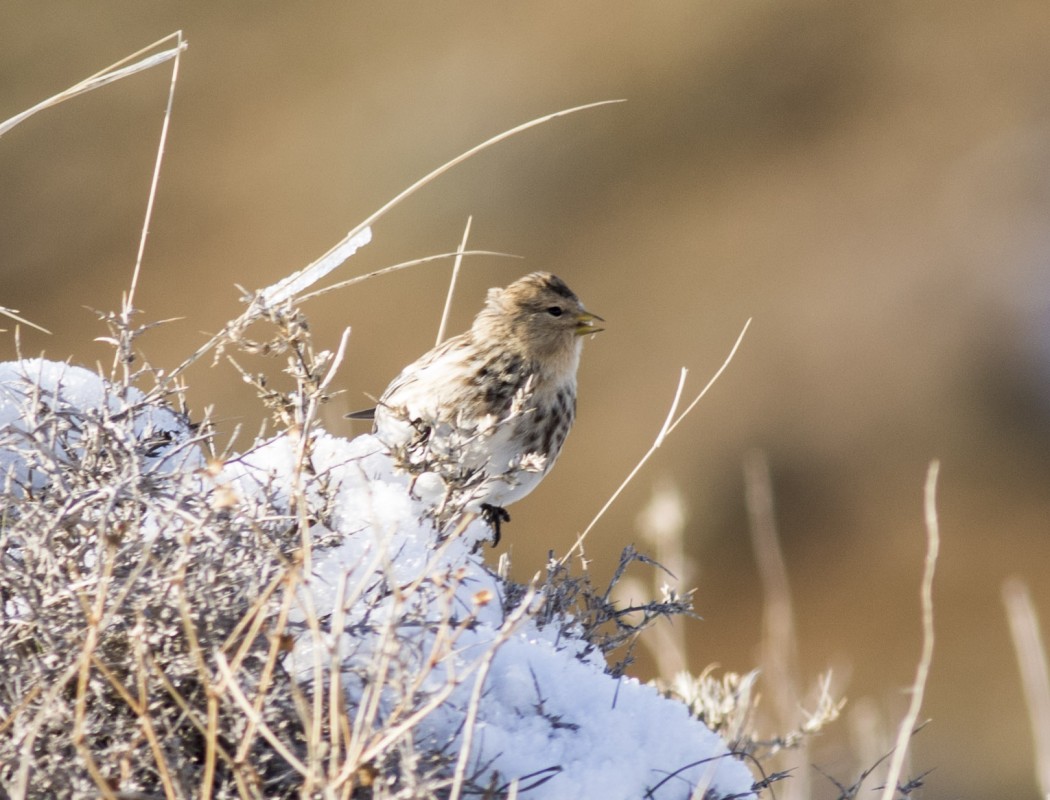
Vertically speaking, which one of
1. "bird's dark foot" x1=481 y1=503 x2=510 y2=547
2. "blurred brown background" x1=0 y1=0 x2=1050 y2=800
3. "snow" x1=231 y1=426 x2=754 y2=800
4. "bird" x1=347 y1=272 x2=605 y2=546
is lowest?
"snow" x1=231 y1=426 x2=754 y2=800

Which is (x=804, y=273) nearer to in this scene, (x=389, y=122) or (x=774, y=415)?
(x=774, y=415)

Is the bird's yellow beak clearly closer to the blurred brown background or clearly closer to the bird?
the bird

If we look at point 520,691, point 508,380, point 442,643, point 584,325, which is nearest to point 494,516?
point 508,380

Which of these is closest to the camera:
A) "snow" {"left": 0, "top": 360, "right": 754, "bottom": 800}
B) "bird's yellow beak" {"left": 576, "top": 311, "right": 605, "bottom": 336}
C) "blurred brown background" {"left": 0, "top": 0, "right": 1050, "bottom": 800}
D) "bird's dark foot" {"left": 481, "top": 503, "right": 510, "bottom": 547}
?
"snow" {"left": 0, "top": 360, "right": 754, "bottom": 800}

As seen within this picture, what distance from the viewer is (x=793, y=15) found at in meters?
16.8

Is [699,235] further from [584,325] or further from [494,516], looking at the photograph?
[494,516]

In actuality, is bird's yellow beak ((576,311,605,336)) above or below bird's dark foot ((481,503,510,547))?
above

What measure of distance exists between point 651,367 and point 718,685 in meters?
10.2

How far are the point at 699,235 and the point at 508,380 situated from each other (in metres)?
11.4

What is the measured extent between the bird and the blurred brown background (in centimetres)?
574

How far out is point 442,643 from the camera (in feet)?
6.62

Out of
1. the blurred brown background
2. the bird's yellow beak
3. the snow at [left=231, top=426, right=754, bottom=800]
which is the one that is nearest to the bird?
the bird's yellow beak

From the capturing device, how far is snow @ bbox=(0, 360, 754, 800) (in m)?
2.20

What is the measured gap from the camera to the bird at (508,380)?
13.5ft
